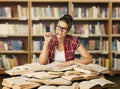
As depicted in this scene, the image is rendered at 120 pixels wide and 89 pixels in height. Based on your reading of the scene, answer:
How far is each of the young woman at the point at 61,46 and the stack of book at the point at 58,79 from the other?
886 mm

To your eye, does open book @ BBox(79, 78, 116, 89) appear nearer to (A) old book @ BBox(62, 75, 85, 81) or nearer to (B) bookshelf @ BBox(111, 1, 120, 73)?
(A) old book @ BBox(62, 75, 85, 81)

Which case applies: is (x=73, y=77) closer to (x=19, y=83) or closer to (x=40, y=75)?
(x=40, y=75)

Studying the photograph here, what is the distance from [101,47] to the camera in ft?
17.9

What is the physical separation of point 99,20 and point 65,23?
282 centimetres

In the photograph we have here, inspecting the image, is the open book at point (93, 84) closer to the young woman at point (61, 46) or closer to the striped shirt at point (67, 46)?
the young woman at point (61, 46)

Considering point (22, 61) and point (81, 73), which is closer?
point (81, 73)

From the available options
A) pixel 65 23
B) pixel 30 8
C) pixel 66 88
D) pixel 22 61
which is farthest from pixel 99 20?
pixel 66 88

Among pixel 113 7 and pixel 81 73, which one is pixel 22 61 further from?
pixel 81 73

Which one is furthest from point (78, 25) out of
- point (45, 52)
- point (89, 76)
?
point (89, 76)

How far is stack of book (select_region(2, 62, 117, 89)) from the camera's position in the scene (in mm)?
1566

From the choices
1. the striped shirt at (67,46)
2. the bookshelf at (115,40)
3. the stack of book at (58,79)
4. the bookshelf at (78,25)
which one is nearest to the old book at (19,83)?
the stack of book at (58,79)

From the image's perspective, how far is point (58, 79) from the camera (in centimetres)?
167

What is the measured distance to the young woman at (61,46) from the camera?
2855 mm

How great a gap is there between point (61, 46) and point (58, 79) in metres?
1.38
